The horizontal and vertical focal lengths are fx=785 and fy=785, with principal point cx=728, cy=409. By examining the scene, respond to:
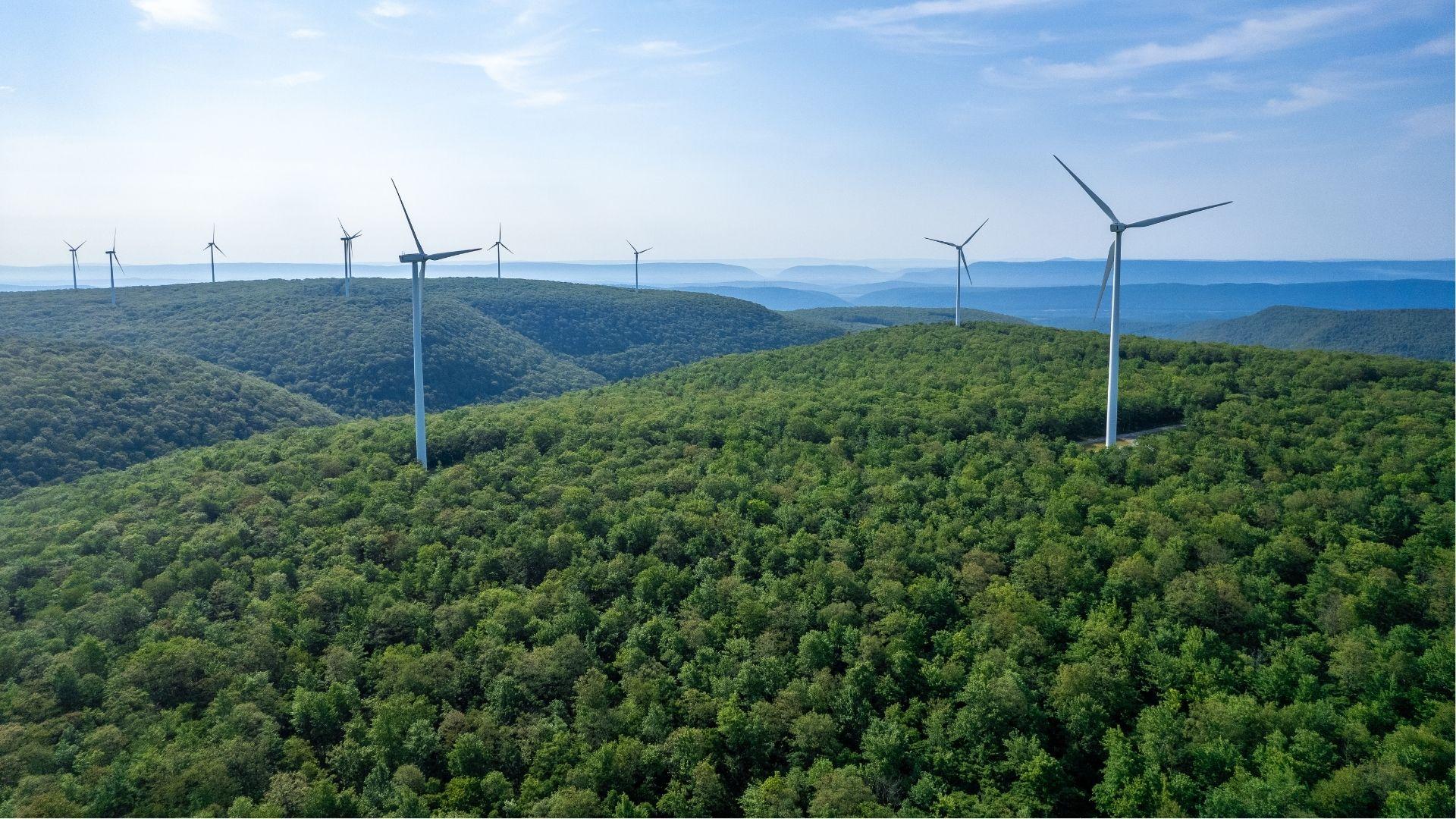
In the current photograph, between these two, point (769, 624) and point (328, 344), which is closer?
point (769, 624)

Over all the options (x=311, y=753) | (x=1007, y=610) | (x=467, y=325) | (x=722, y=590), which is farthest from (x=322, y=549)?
(x=467, y=325)

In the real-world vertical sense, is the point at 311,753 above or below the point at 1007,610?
below

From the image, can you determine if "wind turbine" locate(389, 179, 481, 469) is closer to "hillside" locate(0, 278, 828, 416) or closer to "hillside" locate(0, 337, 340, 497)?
"hillside" locate(0, 337, 340, 497)

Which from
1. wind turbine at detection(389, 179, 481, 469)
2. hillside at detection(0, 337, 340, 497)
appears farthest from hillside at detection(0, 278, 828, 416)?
wind turbine at detection(389, 179, 481, 469)

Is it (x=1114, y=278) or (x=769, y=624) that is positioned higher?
(x=1114, y=278)

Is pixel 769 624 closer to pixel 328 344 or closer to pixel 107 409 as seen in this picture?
pixel 107 409

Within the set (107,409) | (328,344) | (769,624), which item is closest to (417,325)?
(769,624)

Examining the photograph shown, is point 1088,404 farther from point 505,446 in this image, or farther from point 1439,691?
point 505,446
